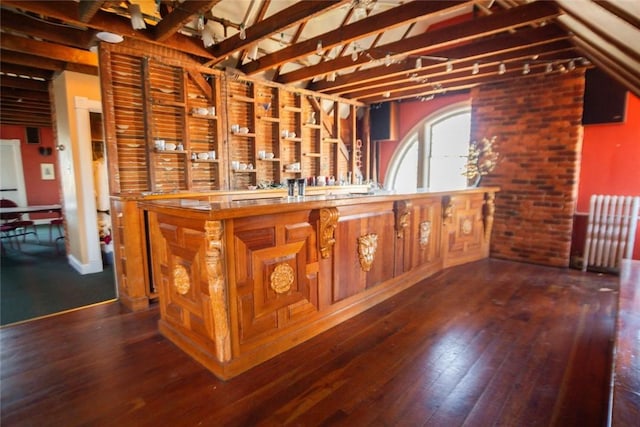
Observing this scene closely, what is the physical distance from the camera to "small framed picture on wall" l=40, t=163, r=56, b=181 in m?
8.83

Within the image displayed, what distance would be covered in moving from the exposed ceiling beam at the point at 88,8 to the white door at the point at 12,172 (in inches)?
319

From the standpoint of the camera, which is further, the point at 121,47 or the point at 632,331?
the point at 121,47

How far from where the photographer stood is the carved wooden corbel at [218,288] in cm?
187

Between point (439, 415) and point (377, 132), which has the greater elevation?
point (377, 132)

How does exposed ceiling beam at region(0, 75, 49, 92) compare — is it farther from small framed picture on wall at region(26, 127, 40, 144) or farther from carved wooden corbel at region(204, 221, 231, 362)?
carved wooden corbel at region(204, 221, 231, 362)

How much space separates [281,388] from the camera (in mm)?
1916

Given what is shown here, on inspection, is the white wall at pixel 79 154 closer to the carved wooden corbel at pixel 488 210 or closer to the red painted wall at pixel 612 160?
the carved wooden corbel at pixel 488 210

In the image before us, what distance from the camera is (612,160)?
4.30 m

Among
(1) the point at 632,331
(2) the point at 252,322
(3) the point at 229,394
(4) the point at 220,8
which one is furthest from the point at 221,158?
(1) the point at 632,331

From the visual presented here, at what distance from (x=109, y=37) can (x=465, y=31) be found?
361 centimetres

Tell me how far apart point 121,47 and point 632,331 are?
499 centimetres

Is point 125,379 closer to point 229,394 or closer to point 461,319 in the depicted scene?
point 229,394

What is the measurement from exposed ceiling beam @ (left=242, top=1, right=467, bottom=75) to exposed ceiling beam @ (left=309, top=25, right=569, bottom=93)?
1.13 meters

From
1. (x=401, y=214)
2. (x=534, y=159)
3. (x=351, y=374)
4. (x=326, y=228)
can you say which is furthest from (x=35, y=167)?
(x=534, y=159)
